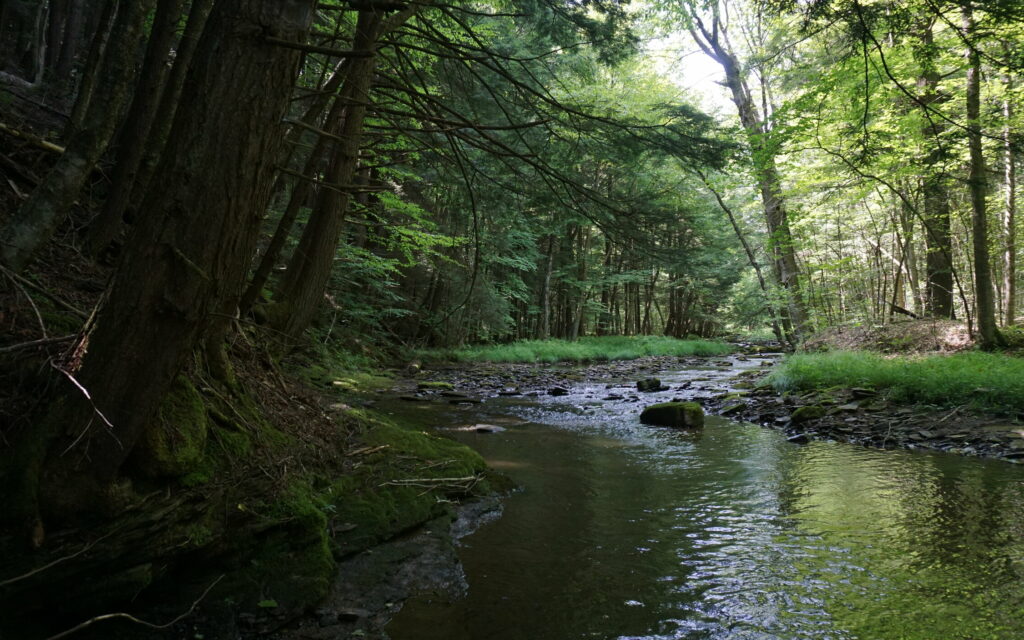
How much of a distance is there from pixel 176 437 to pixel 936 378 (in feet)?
34.0

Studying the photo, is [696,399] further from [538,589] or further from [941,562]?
[538,589]

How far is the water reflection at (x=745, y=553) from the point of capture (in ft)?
9.33

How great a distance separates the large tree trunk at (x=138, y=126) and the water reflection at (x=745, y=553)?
3.94 metres

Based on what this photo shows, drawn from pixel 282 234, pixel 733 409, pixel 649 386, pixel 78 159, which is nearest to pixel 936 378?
pixel 733 409

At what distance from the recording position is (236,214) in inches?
86.9

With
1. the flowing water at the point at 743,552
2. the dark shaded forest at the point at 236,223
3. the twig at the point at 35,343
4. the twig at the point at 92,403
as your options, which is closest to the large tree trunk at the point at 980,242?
the dark shaded forest at the point at 236,223

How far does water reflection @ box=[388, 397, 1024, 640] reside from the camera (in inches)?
112

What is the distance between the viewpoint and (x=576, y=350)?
24.1m

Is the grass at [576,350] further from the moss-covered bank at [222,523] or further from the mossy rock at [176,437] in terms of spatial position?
the mossy rock at [176,437]

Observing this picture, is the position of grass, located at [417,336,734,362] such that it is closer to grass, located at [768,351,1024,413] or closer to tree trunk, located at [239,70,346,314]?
grass, located at [768,351,1024,413]

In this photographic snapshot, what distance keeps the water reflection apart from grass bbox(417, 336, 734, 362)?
526 inches

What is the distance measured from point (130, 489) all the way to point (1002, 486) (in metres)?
7.28

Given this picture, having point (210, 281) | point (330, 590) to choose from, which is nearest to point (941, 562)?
point (330, 590)

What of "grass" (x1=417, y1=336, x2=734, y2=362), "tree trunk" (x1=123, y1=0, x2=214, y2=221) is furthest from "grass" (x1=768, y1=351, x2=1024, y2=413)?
"grass" (x1=417, y1=336, x2=734, y2=362)
